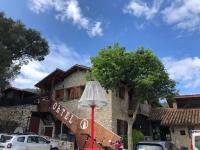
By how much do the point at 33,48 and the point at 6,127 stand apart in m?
8.76

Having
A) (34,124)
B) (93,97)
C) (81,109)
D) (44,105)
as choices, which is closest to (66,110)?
(81,109)

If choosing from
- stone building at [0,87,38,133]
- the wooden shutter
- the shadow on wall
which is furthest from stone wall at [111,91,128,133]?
the shadow on wall

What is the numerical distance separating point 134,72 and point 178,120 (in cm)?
781

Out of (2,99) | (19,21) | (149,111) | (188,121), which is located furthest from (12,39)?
(188,121)

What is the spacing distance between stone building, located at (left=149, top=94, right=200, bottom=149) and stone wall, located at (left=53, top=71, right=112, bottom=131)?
21.2ft

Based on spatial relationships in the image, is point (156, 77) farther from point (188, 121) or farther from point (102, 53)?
point (188, 121)

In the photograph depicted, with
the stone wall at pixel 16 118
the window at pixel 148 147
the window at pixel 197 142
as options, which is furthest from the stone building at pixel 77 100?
the window at pixel 197 142

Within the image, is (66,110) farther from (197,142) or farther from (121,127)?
(197,142)

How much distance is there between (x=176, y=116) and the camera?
28.6m

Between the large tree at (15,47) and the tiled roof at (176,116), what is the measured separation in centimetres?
1406

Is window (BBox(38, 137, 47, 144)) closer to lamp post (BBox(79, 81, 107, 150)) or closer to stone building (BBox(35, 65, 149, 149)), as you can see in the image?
stone building (BBox(35, 65, 149, 149))

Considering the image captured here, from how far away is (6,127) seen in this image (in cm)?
2770

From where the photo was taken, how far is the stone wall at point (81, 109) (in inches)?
979

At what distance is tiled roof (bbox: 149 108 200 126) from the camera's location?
27159mm
